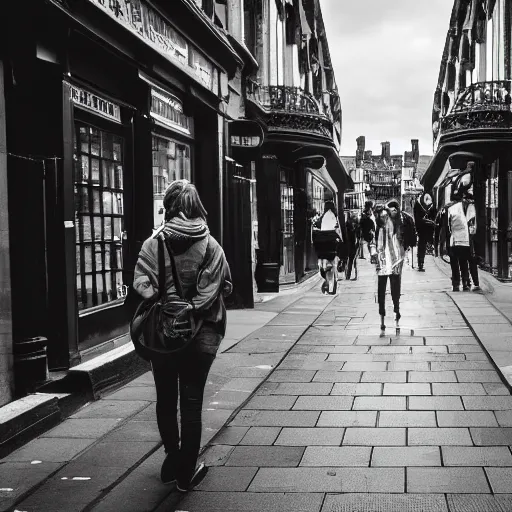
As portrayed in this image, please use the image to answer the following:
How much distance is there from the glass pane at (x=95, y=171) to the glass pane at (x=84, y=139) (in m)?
0.19

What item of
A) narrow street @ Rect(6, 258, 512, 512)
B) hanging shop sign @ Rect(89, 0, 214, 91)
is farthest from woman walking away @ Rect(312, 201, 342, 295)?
narrow street @ Rect(6, 258, 512, 512)

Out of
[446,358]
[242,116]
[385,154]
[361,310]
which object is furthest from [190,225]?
[385,154]

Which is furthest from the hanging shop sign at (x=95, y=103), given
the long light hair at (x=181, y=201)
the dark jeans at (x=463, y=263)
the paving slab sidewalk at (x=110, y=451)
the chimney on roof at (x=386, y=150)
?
the chimney on roof at (x=386, y=150)

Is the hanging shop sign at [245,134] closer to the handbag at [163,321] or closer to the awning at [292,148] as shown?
the awning at [292,148]

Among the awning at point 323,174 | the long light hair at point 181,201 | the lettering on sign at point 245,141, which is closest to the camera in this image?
the long light hair at point 181,201

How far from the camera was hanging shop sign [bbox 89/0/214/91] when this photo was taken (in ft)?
26.2

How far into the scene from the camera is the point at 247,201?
43.9ft

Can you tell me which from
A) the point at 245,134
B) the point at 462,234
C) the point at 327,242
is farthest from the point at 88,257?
the point at 462,234

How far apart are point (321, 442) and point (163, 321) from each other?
5.14 feet

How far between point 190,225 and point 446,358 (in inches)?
182

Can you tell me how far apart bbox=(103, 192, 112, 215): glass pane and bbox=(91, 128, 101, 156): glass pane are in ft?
1.49

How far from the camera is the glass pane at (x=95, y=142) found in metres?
7.94

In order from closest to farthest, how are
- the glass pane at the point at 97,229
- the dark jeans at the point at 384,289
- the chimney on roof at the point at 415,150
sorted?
the glass pane at the point at 97,229
the dark jeans at the point at 384,289
the chimney on roof at the point at 415,150

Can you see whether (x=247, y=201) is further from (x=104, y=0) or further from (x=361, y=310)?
(x=104, y=0)
